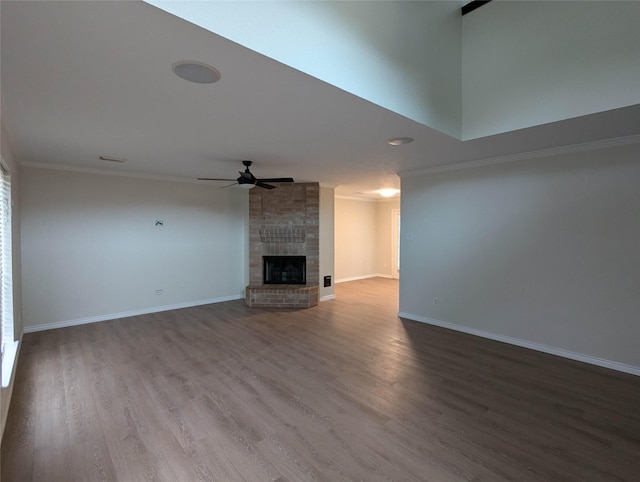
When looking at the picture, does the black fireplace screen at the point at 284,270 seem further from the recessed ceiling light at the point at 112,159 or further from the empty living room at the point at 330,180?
the recessed ceiling light at the point at 112,159

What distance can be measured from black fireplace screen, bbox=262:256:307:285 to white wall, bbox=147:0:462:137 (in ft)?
13.4

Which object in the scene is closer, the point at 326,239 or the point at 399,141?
the point at 399,141

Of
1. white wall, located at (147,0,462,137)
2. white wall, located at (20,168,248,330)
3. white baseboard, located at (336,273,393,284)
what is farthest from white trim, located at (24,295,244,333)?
white wall, located at (147,0,462,137)

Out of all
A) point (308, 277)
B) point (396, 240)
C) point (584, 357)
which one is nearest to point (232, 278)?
point (308, 277)

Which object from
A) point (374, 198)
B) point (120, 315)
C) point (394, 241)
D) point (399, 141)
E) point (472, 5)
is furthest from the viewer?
point (374, 198)

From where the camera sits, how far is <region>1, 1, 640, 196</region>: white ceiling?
1.47 m

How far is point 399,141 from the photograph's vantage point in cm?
326

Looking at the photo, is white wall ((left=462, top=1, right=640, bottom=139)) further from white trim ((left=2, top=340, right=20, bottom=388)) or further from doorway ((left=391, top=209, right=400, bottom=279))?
doorway ((left=391, top=209, right=400, bottom=279))

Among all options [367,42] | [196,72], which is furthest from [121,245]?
[367,42]

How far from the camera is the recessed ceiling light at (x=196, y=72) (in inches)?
69.0

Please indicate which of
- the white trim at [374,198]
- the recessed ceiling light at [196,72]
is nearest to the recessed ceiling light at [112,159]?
the recessed ceiling light at [196,72]

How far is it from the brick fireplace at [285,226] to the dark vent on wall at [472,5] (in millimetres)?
3615

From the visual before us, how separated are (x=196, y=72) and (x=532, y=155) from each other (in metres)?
3.90

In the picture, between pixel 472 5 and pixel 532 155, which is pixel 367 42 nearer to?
pixel 472 5
